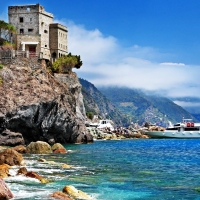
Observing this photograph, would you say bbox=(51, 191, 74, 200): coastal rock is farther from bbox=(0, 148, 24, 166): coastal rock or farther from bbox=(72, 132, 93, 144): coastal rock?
bbox=(72, 132, 93, 144): coastal rock

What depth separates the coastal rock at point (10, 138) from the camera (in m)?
64.1

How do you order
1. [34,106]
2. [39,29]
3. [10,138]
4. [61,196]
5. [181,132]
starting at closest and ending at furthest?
1. [61,196]
2. [10,138]
3. [34,106]
4. [39,29]
5. [181,132]

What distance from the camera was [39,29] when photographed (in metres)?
95.4

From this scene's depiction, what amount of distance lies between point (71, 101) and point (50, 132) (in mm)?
10817

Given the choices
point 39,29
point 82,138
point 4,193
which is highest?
point 39,29

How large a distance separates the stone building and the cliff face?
16.2 meters

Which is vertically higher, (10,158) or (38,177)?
(10,158)

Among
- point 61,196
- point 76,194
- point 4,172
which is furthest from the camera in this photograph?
point 4,172

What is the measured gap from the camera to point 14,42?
91562 millimetres

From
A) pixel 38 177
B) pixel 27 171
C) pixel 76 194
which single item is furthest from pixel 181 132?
pixel 76 194

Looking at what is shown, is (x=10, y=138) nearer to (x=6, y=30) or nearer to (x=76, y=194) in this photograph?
(x=6, y=30)

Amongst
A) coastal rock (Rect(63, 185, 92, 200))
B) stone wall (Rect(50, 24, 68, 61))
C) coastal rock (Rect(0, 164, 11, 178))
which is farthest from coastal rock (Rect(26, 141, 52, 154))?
stone wall (Rect(50, 24, 68, 61))

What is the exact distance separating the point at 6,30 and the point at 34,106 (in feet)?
95.3

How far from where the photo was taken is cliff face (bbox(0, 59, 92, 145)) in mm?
66875
